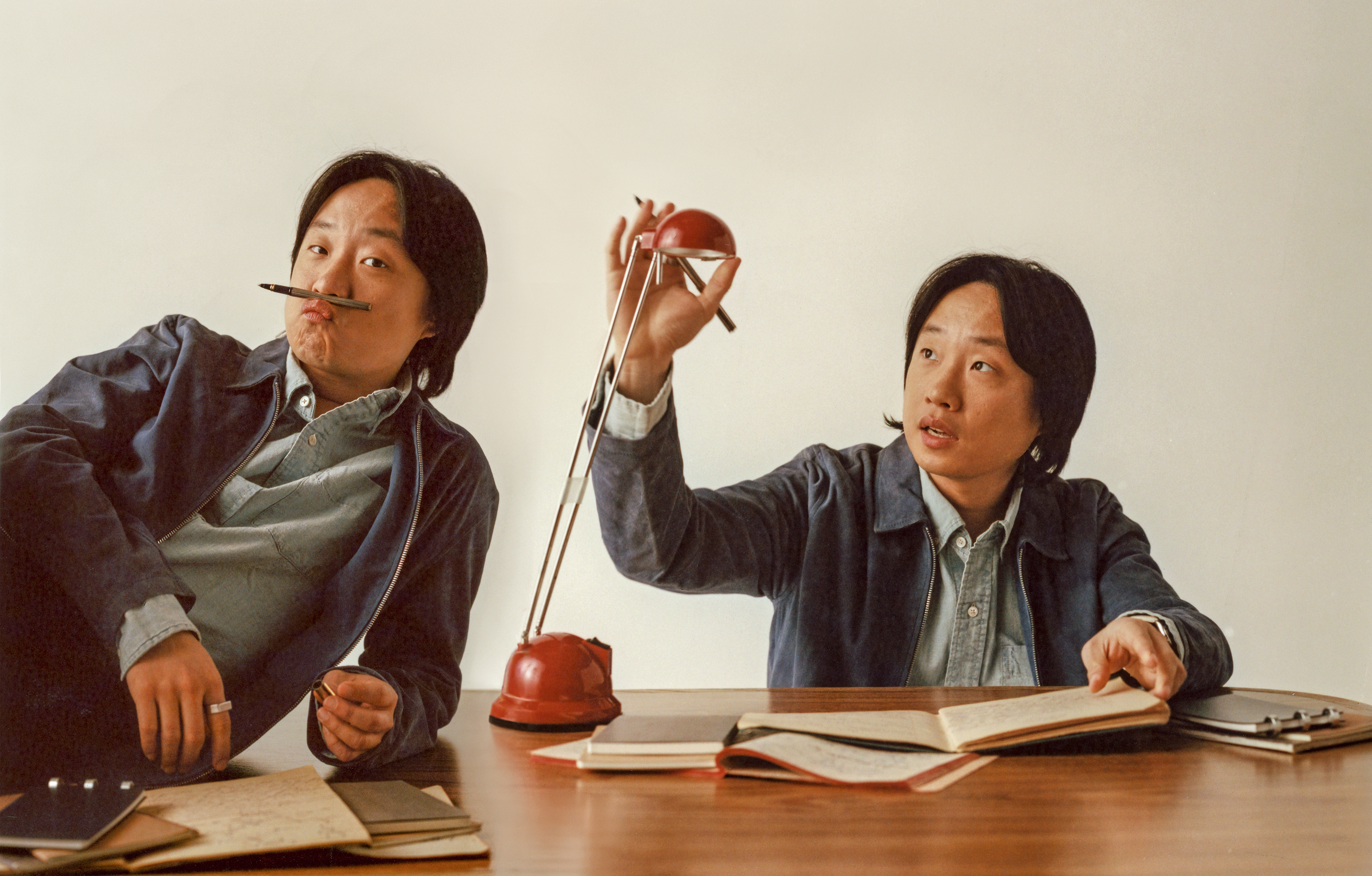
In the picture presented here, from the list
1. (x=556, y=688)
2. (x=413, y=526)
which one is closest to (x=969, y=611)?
(x=556, y=688)

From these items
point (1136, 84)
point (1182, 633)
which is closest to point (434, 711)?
point (1182, 633)

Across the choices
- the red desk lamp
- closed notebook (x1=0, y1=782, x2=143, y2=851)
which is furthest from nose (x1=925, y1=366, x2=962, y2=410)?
closed notebook (x1=0, y1=782, x2=143, y2=851)

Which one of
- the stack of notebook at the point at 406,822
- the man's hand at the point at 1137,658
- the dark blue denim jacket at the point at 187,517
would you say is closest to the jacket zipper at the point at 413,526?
the dark blue denim jacket at the point at 187,517

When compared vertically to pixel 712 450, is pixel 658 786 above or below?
below

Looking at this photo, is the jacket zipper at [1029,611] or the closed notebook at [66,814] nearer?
the closed notebook at [66,814]

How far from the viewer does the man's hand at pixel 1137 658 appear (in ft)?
3.90

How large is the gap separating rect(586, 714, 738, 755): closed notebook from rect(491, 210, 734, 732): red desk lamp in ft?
0.38

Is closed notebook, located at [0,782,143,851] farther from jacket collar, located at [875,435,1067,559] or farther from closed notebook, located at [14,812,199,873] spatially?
jacket collar, located at [875,435,1067,559]

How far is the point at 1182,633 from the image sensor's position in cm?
130

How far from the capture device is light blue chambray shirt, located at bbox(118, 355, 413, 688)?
1.30 meters

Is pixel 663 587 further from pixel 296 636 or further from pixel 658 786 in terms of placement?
pixel 658 786

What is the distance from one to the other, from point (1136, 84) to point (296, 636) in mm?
1454

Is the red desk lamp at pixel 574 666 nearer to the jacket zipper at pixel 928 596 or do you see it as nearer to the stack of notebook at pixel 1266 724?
the jacket zipper at pixel 928 596

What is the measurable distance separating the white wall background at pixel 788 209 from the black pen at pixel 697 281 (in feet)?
0.57
